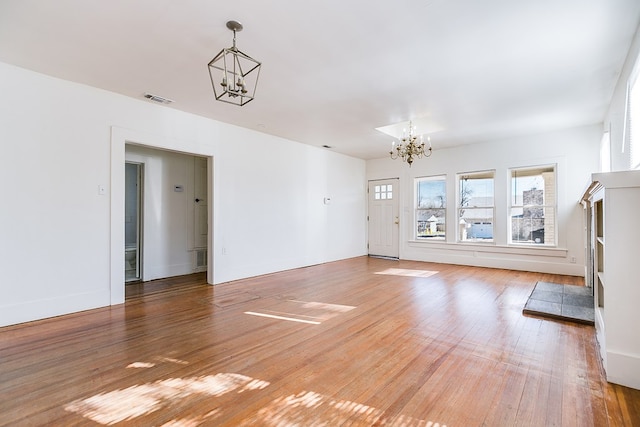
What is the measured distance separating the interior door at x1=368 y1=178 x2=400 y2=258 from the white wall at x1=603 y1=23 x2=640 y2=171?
445cm

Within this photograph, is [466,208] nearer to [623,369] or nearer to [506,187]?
[506,187]

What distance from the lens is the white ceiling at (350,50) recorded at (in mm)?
2340

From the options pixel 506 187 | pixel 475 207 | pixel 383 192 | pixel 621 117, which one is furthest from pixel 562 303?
pixel 383 192

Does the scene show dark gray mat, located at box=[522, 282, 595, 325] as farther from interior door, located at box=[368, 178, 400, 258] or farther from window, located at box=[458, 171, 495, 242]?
interior door, located at box=[368, 178, 400, 258]

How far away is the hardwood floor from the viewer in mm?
1724

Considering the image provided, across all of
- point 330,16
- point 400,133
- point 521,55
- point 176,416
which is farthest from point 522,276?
point 176,416

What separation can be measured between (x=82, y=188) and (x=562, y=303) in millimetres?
6092

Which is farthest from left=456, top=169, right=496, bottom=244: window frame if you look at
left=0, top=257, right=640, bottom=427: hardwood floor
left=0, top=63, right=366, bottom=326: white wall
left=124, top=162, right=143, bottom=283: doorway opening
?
left=124, top=162, right=143, bottom=283: doorway opening

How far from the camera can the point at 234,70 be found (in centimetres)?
230

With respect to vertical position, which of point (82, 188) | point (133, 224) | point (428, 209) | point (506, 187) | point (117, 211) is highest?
point (506, 187)

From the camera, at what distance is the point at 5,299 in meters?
3.12

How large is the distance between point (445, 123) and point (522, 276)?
3.14 metres

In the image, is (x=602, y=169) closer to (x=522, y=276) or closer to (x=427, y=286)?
(x=522, y=276)

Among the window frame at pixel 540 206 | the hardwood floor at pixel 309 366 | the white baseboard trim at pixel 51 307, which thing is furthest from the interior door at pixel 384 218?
the white baseboard trim at pixel 51 307
